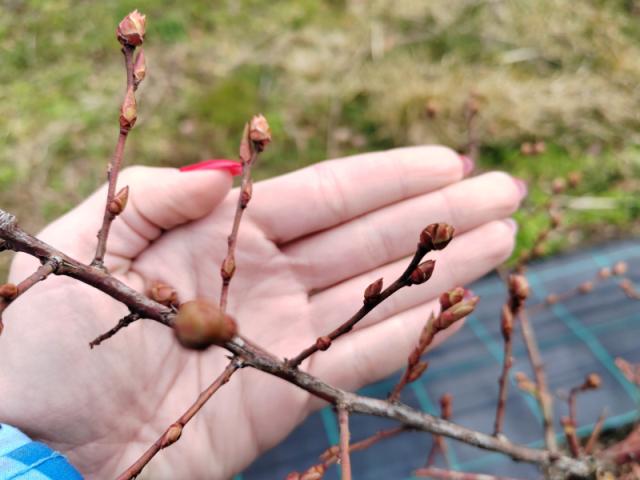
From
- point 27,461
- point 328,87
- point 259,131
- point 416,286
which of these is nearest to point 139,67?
point 259,131

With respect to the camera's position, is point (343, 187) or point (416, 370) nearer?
point (416, 370)

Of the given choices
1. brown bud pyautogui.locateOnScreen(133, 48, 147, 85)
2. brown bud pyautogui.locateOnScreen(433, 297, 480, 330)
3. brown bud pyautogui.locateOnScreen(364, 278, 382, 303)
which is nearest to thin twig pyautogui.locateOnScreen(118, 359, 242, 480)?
brown bud pyautogui.locateOnScreen(364, 278, 382, 303)

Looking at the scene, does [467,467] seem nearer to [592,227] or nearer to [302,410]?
[302,410]

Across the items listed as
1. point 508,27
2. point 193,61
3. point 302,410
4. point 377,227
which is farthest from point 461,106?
point 302,410

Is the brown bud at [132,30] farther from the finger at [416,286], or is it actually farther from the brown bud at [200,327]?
the finger at [416,286]

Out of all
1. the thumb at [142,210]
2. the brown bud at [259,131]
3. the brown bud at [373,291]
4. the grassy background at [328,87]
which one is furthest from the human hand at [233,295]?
the grassy background at [328,87]

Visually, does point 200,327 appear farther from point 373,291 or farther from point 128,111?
point 128,111

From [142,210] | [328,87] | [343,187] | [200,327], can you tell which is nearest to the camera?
[200,327]

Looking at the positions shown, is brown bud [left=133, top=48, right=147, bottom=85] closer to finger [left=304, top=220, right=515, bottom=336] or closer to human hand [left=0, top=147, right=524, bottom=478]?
human hand [left=0, top=147, right=524, bottom=478]
